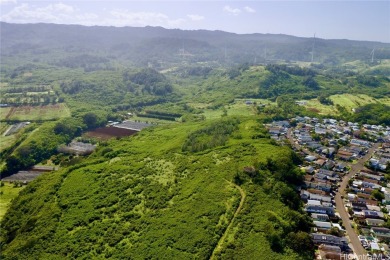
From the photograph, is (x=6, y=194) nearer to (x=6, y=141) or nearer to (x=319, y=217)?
(x=6, y=141)

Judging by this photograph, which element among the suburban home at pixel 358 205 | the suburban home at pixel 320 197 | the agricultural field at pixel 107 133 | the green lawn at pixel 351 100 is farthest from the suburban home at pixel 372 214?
the green lawn at pixel 351 100

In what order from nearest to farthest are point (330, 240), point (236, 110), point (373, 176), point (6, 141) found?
point (330, 240) → point (373, 176) → point (6, 141) → point (236, 110)

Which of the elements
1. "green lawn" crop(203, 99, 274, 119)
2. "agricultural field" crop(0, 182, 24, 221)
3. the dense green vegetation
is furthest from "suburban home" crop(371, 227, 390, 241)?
"green lawn" crop(203, 99, 274, 119)

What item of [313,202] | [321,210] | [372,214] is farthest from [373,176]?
[321,210]

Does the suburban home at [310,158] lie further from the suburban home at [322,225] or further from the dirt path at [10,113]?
the dirt path at [10,113]

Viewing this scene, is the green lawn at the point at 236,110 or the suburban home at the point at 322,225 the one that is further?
the green lawn at the point at 236,110

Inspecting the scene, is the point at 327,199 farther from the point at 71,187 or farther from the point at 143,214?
the point at 71,187

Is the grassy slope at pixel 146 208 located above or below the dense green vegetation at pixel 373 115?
below
